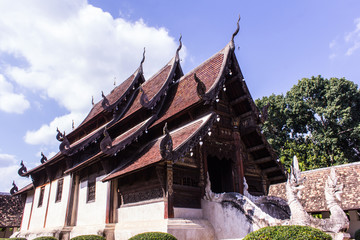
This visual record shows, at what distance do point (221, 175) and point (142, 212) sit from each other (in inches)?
149

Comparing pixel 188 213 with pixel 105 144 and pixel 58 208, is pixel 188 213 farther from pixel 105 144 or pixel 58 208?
pixel 58 208

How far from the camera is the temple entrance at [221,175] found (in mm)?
11086

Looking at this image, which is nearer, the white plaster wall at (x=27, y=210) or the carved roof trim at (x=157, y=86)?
the carved roof trim at (x=157, y=86)

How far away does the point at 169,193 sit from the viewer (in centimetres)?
834

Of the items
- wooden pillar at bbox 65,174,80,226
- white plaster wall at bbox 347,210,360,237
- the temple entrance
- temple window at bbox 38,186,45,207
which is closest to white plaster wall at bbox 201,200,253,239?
the temple entrance

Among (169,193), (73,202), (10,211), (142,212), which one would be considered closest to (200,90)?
(169,193)

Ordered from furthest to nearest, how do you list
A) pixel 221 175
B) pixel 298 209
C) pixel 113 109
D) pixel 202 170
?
pixel 113 109, pixel 221 175, pixel 202 170, pixel 298 209

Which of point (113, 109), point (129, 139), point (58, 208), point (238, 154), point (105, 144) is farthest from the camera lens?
point (113, 109)

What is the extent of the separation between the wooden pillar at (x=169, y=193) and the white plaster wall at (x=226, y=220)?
158cm

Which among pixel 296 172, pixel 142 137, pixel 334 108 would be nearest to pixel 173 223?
pixel 296 172

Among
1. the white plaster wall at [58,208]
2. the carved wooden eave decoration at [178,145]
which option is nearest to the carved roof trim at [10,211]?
the white plaster wall at [58,208]

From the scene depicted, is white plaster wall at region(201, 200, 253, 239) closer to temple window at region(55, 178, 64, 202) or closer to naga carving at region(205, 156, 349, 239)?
naga carving at region(205, 156, 349, 239)

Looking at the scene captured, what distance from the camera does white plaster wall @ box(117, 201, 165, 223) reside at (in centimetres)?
853

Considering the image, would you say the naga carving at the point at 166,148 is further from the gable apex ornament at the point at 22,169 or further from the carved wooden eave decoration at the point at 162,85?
the gable apex ornament at the point at 22,169
